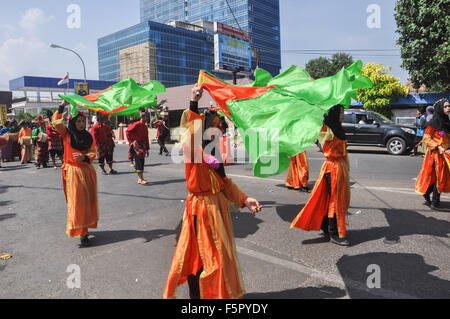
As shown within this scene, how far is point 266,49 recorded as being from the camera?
107 metres

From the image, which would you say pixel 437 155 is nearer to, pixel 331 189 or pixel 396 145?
pixel 331 189

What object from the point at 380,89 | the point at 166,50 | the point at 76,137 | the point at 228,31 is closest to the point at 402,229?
the point at 76,137

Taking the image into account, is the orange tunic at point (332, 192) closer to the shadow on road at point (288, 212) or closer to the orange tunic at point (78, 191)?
the shadow on road at point (288, 212)

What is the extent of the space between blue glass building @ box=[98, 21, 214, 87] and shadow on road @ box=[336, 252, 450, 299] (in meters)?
80.5

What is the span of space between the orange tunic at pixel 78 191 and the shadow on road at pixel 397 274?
10.8 ft

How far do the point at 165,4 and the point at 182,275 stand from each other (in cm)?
13235

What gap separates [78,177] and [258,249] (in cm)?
262

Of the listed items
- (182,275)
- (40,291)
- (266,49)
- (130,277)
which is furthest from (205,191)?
(266,49)

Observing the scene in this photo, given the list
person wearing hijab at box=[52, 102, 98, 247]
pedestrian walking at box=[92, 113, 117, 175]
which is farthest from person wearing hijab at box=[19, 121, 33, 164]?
person wearing hijab at box=[52, 102, 98, 247]

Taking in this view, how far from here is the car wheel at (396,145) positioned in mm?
14156

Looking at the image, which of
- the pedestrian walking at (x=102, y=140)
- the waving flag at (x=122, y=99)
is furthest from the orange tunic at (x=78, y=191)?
the pedestrian walking at (x=102, y=140)

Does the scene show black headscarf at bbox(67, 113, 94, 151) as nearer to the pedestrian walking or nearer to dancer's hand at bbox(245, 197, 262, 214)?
dancer's hand at bbox(245, 197, 262, 214)

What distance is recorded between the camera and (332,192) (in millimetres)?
4449
